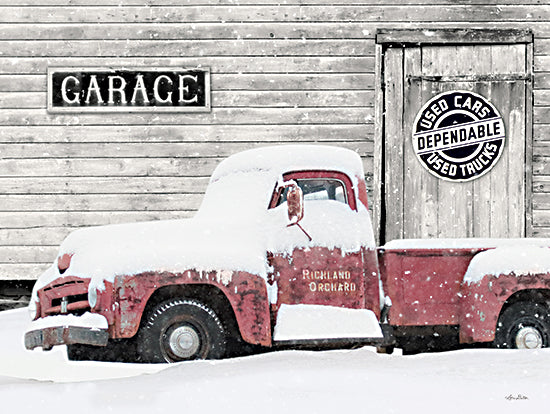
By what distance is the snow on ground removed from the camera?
435cm

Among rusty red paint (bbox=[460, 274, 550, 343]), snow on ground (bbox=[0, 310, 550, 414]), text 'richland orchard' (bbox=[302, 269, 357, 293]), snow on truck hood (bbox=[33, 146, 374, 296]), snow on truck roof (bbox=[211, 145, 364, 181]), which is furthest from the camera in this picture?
snow on truck roof (bbox=[211, 145, 364, 181])

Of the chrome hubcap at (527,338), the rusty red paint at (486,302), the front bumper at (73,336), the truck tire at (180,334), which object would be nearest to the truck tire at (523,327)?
the chrome hubcap at (527,338)

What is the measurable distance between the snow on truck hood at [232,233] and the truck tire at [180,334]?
274 millimetres

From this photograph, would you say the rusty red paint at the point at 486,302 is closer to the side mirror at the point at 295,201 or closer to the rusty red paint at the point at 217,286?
the side mirror at the point at 295,201

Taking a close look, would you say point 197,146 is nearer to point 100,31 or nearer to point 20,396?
point 100,31

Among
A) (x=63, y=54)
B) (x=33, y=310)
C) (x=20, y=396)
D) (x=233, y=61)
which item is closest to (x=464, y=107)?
(x=233, y=61)

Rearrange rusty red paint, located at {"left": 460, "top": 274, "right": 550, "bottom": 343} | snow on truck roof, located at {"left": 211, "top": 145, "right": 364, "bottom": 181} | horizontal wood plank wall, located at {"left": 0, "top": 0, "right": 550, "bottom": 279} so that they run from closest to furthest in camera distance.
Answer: rusty red paint, located at {"left": 460, "top": 274, "right": 550, "bottom": 343} → snow on truck roof, located at {"left": 211, "top": 145, "right": 364, "bottom": 181} → horizontal wood plank wall, located at {"left": 0, "top": 0, "right": 550, "bottom": 279}

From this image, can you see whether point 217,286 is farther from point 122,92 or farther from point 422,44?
point 422,44

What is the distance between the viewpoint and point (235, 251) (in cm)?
577

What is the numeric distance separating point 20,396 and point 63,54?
5.84m

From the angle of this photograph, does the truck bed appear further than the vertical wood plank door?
No

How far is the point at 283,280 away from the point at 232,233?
1.63 ft

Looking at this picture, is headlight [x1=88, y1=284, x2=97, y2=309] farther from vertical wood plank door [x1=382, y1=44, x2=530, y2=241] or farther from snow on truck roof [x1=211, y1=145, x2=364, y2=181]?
vertical wood plank door [x1=382, y1=44, x2=530, y2=241]
